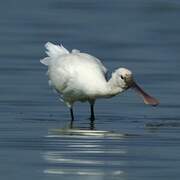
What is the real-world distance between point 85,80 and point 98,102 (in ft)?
5.30

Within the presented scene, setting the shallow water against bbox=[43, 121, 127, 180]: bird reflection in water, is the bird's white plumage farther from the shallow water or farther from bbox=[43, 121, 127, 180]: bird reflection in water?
bbox=[43, 121, 127, 180]: bird reflection in water

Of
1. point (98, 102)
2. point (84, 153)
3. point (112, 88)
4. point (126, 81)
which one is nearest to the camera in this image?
point (84, 153)

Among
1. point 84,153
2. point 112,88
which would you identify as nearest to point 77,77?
point 112,88

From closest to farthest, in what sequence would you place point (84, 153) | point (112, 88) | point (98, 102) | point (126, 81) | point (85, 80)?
point (84, 153) < point (126, 81) < point (112, 88) < point (85, 80) < point (98, 102)

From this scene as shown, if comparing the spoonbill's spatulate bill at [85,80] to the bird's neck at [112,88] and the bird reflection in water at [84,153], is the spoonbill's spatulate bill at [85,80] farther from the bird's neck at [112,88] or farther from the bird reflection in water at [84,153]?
the bird reflection in water at [84,153]

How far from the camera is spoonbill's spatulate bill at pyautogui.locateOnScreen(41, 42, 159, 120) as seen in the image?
1706 centimetres

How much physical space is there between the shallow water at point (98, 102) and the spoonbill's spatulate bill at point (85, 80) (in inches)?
11.6

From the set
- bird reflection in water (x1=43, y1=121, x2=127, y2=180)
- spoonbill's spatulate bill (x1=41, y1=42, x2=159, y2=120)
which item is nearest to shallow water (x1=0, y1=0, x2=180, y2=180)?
bird reflection in water (x1=43, y1=121, x2=127, y2=180)

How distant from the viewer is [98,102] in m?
19.0

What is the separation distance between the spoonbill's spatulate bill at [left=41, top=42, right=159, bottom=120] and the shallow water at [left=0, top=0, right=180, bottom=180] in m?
0.29

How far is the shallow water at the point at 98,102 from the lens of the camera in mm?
13875

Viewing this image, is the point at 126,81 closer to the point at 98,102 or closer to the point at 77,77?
the point at 77,77

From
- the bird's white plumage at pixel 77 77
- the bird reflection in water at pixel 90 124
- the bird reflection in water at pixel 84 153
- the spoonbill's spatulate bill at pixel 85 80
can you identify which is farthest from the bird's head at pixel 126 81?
the bird reflection in water at pixel 84 153

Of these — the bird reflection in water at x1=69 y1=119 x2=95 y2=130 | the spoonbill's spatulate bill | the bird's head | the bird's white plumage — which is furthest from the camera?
the bird's white plumage
